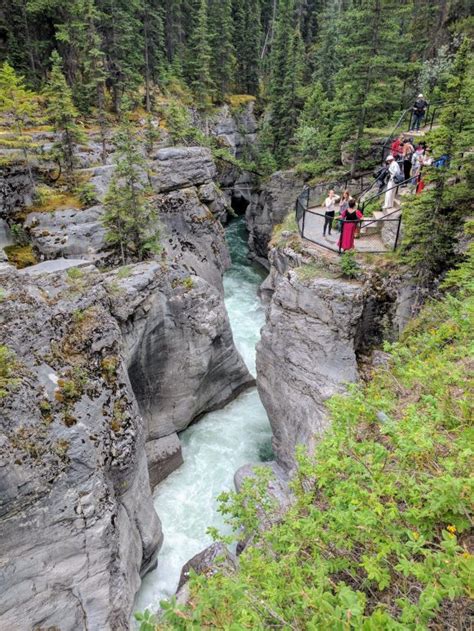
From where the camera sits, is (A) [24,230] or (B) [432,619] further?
(A) [24,230]

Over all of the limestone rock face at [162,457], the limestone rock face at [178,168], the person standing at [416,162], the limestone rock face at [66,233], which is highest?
the person standing at [416,162]

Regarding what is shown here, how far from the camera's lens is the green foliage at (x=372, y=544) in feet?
9.68

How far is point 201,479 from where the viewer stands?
44.9 feet

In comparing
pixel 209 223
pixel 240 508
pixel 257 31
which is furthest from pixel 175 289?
pixel 257 31

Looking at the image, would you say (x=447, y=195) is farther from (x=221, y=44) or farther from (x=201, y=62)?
(x=221, y=44)

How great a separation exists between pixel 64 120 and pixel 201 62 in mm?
24516

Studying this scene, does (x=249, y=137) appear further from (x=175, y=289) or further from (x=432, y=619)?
(x=432, y=619)

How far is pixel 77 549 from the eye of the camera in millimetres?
8219

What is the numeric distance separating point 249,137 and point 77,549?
43.2 metres

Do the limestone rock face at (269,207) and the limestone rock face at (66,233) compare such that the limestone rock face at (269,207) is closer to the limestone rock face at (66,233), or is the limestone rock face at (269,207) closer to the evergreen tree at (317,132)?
the evergreen tree at (317,132)

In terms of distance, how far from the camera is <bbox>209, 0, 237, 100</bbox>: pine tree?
39969 millimetres

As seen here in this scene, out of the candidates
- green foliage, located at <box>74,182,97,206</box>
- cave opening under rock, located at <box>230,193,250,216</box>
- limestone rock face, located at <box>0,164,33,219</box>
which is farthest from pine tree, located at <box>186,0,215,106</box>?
limestone rock face, located at <box>0,164,33,219</box>

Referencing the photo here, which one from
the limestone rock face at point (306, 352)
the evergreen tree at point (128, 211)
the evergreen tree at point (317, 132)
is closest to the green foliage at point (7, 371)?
the evergreen tree at point (128, 211)

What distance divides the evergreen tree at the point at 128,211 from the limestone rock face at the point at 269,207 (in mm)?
14345
